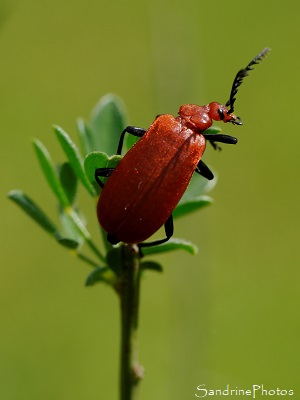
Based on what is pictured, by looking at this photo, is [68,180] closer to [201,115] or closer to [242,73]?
[201,115]

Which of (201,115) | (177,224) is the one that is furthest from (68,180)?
(177,224)

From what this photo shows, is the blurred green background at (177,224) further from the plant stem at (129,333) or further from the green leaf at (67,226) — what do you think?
the plant stem at (129,333)

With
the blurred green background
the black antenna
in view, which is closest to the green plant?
the blurred green background

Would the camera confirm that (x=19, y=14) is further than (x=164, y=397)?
Yes

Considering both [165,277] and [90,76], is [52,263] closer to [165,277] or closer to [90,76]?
[165,277]

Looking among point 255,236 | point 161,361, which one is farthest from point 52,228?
point 255,236

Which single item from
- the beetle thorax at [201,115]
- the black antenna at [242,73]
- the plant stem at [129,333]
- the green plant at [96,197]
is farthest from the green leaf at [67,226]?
the black antenna at [242,73]
